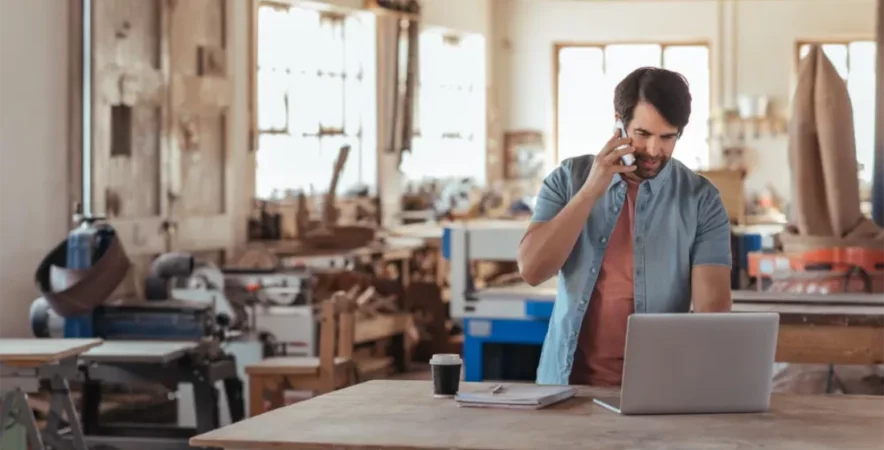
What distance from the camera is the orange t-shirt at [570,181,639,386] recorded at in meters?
3.44

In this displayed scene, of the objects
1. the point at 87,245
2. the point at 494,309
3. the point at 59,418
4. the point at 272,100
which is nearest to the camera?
the point at 59,418

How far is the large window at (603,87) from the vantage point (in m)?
15.2

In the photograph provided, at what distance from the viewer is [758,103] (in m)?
14.7

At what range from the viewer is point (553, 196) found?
3.48 m

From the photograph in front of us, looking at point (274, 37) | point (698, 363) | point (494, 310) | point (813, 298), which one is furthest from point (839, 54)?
point (698, 363)

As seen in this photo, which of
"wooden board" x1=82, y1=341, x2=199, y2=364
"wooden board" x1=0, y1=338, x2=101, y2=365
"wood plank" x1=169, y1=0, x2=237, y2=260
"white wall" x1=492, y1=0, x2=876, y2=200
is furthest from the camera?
"white wall" x1=492, y1=0, x2=876, y2=200

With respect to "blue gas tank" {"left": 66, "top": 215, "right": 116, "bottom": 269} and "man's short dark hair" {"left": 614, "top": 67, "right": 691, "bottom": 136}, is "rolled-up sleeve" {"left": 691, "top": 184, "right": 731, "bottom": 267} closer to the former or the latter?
"man's short dark hair" {"left": 614, "top": 67, "right": 691, "bottom": 136}

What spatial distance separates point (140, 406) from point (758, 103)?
341 inches

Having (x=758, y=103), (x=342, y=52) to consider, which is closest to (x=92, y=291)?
(x=342, y=52)

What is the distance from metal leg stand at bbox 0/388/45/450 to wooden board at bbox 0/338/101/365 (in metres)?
0.12

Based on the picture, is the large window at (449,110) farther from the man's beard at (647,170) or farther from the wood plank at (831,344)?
the man's beard at (647,170)

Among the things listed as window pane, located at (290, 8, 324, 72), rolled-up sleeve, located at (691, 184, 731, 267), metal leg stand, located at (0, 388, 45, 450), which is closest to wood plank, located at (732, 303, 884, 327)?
rolled-up sleeve, located at (691, 184, 731, 267)

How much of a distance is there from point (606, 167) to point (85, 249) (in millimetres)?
3372

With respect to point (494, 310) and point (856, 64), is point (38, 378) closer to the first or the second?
point (494, 310)
